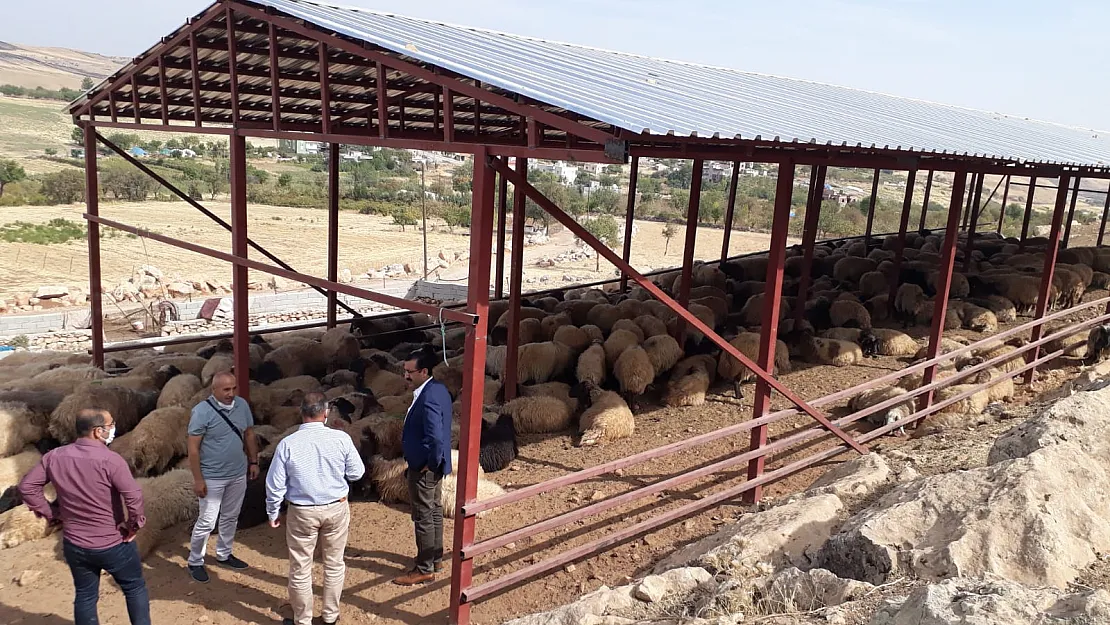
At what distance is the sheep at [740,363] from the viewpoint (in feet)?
35.2

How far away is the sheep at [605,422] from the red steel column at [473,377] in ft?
12.2

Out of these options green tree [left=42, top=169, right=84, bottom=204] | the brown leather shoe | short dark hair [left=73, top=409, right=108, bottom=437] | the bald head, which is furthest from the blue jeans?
green tree [left=42, top=169, right=84, bottom=204]

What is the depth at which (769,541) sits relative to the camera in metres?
5.23

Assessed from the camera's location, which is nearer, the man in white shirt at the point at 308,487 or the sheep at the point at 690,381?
the man in white shirt at the point at 308,487

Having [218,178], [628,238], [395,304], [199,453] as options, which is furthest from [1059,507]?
[218,178]

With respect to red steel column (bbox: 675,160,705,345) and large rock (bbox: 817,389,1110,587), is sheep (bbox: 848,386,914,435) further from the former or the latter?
large rock (bbox: 817,389,1110,587)

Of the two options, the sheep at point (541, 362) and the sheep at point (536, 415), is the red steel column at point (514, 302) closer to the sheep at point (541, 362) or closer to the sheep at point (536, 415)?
the sheep at point (536, 415)

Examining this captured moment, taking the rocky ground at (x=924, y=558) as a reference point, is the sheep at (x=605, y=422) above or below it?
below

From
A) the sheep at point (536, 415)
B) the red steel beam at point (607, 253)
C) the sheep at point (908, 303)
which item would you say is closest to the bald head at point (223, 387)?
the red steel beam at point (607, 253)

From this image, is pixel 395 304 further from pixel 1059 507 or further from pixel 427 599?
pixel 1059 507

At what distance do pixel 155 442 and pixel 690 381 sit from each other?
22.2ft

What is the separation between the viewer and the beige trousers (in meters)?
5.07

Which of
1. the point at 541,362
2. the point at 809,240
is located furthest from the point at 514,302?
the point at 809,240

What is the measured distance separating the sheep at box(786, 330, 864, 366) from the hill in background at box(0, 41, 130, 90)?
108 metres
